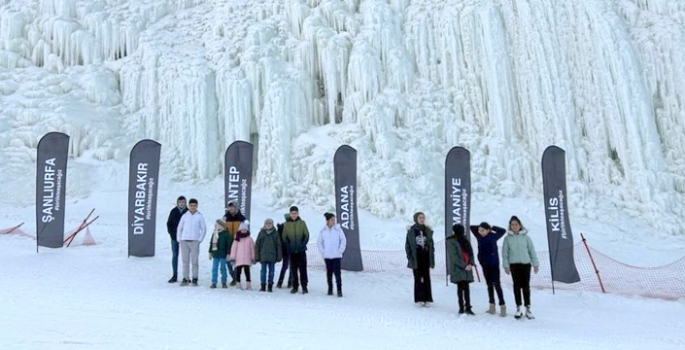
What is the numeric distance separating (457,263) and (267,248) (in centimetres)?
335

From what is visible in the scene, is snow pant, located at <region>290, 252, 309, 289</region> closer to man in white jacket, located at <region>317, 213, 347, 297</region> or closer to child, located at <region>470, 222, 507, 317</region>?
man in white jacket, located at <region>317, 213, 347, 297</region>

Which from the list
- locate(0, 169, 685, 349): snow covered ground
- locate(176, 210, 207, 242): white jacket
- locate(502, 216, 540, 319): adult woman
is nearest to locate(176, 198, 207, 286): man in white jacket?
Answer: locate(176, 210, 207, 242): white jacket

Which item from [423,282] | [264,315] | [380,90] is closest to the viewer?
[264,315]

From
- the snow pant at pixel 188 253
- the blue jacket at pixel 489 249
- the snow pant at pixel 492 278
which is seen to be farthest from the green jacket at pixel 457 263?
the snow pant at pixel 188 253

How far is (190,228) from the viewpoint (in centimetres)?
992

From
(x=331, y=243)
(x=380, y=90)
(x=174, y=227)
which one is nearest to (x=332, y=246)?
(x=331, y=243)

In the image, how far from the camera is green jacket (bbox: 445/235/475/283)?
8.67 m

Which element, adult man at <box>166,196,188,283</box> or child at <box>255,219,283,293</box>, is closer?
child at <box>255,219,283,293</box>

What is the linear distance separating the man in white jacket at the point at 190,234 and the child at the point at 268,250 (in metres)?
1.03

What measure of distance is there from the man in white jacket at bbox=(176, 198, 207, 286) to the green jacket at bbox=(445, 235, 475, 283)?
4340 millimetres

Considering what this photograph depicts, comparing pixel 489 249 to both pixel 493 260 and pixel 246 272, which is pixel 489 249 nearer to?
pixel 493 260

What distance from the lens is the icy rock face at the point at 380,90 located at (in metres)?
22.3

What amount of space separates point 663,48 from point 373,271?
1730 centimetres

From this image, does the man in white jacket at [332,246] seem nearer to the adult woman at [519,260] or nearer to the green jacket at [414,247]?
the green jacket at [414,247]
